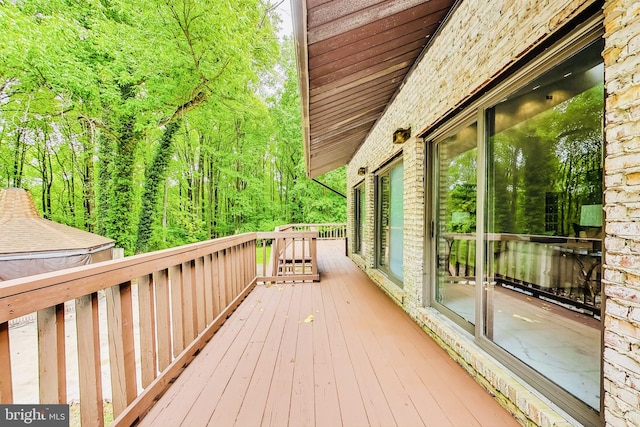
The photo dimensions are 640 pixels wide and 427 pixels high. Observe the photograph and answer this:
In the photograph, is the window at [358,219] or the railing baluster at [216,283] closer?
the railing baluster at [216,283]

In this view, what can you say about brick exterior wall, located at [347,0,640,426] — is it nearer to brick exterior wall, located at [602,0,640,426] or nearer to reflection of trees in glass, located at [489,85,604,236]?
brick exterior wall, located at [602,0,640,426]

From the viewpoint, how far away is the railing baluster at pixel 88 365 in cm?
128

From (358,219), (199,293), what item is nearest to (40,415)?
(199,293)

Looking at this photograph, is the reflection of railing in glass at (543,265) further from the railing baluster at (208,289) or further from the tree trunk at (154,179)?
the tree trunk at (154,179)

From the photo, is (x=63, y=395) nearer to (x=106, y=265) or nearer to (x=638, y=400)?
(x=106, y=265)

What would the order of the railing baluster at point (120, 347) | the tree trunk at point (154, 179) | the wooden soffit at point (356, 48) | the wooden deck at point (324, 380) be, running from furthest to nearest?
the tree trunk at point (154, 179) < the wooden soffit at point (356, 48) < the wooden deck at point (324, 380) < the railing baluster at point (120, 347)

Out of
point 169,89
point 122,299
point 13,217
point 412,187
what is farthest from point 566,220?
point 13,217

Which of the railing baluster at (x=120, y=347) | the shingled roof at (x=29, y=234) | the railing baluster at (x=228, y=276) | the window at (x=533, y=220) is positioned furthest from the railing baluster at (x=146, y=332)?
the shingled roof at (x=29, y=234)

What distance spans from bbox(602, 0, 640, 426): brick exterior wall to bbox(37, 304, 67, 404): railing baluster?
2312mm

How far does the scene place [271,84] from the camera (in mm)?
15273

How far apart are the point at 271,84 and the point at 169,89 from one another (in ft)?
25.5

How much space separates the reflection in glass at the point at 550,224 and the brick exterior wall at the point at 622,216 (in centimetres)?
28

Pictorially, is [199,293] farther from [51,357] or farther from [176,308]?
[51,357]

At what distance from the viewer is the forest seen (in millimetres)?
7414
